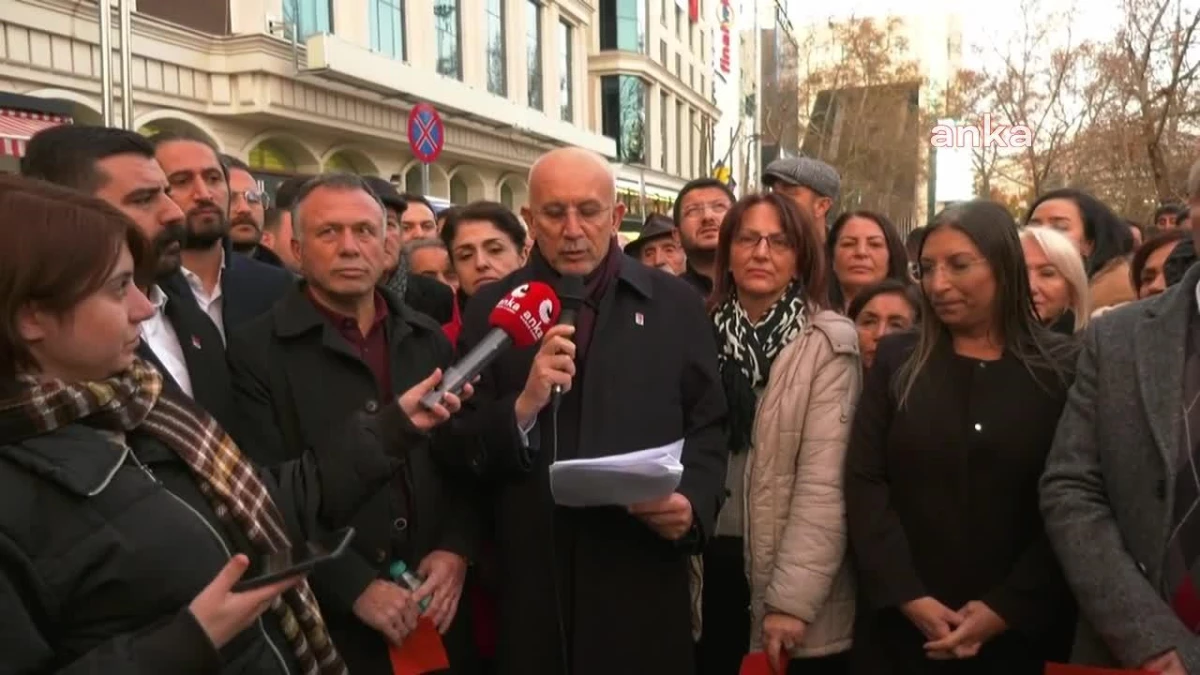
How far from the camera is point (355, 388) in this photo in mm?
2836

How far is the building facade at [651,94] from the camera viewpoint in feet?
121

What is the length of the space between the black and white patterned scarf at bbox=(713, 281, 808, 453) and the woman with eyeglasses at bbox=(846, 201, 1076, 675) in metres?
0.40

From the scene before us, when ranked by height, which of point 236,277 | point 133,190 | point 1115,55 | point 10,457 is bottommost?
point 10,457

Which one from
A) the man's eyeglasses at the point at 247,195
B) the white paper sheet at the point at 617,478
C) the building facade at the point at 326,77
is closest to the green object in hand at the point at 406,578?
the white paper sheet at the point at 617,478

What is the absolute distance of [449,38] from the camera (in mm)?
23578

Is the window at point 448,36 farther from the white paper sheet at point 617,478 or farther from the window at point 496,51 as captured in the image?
the white paper sheet at point 617,478

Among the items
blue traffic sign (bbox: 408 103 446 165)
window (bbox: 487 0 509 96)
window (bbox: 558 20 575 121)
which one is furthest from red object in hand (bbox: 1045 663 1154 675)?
window (bbox: 558 20 575 121)

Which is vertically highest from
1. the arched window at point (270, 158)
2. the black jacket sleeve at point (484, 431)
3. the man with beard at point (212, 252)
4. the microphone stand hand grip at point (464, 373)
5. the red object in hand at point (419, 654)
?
the arched window at point (270, 158)

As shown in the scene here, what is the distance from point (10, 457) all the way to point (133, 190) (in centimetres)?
156

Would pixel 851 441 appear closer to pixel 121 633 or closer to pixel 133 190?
pixel 121 633

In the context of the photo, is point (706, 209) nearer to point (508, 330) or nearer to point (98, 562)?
point (508, 330)

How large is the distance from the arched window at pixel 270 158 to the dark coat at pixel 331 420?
51.3 ft

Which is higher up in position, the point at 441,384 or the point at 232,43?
the point at 232,43

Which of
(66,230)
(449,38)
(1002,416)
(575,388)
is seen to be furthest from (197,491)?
(449,38)
